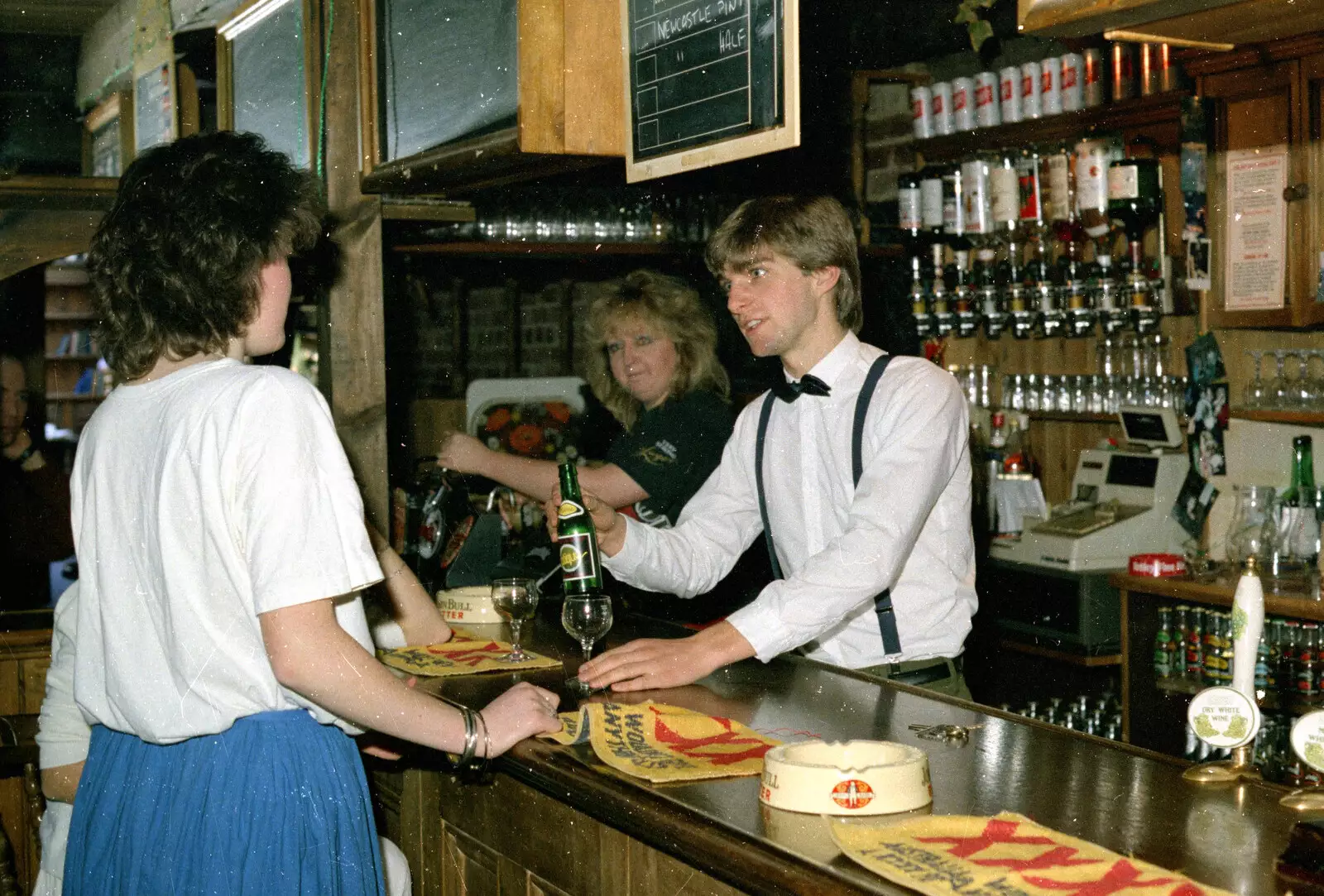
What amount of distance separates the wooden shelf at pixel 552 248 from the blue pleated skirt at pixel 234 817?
373 cm

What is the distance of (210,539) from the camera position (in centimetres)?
163

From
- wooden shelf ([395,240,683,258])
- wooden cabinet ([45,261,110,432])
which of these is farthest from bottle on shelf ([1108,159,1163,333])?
wooden cabinet ([45,261,110,432])

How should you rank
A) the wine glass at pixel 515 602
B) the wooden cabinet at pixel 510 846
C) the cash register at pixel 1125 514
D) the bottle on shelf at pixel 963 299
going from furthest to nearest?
the bottle on shelf at pixel 963 299
the cash register at pixel 1125 514
the wine glass at pixel 515 602
the wooden cabinet at pixel 510 846

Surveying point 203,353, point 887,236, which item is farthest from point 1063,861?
point 887,236

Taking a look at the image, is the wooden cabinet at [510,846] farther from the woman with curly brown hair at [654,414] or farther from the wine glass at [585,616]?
the woman with curly brown hair at [654,414]

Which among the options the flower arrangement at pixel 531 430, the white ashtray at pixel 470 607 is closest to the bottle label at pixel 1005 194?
the flower arrangement at pixel 531 430

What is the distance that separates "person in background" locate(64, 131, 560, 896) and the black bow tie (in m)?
1.03

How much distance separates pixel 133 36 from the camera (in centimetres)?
421

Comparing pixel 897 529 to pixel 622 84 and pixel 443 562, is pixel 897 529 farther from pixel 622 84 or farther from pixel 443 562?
pixel 443 562

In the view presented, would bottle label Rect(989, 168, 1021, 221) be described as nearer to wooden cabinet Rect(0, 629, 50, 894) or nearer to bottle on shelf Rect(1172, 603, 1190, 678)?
bottle on shelf Rect(1172, 603, 1190, 678)

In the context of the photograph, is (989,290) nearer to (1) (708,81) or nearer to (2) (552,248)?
(2) (552,248)

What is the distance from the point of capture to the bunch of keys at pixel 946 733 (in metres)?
1.87

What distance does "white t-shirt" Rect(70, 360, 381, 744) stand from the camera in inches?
62.6

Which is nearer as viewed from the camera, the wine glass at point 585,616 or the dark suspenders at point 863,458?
the wine glass at point 585,616
